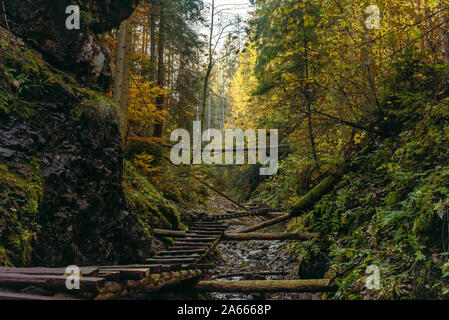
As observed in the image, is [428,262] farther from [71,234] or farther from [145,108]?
[145,108]

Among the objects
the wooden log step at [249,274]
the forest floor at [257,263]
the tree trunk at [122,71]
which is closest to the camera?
the forest floor at [257,263]

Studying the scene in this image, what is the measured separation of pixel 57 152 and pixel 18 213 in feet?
4.13

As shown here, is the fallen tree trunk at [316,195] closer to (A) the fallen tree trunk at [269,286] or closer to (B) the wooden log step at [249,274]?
(B) the wooden log step at [249,274]

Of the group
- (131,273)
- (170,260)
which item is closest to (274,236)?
(170,260)

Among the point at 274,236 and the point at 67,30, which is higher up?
the point at 67,30

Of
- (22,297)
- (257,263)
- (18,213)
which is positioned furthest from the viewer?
(257,263)

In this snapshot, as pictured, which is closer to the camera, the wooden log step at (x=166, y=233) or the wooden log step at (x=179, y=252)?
the wooden log step at (x=179, y=252)

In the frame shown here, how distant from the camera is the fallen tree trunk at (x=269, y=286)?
175 inches

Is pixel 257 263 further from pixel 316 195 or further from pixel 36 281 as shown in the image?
pixel 36 281

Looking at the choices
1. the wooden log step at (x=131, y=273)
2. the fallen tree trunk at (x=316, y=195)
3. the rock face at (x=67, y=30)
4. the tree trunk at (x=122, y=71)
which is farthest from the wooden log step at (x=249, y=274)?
the rock face at (x=67, y=30)

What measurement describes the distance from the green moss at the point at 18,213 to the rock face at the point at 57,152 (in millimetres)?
11

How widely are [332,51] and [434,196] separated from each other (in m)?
4.80

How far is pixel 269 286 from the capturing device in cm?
462

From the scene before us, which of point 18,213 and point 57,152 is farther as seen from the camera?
point 57,152
